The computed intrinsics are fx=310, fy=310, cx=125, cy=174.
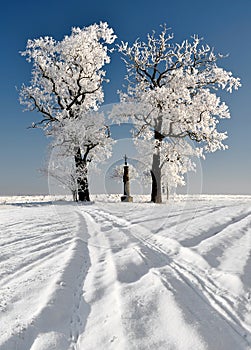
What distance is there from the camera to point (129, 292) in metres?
3.55

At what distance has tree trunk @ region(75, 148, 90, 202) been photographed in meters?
24.8

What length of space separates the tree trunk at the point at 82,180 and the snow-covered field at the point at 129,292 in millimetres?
18277

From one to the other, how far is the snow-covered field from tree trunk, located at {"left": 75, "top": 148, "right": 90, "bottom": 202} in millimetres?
18277

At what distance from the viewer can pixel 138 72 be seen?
22.4 metres

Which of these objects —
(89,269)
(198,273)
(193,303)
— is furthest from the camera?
(89,269)

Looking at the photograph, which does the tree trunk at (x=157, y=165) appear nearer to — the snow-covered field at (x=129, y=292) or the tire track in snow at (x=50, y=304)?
the snow-covered field at (x=129, y=292)

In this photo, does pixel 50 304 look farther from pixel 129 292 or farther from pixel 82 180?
pixel 82 180

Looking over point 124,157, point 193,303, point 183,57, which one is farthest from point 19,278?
point 183,57

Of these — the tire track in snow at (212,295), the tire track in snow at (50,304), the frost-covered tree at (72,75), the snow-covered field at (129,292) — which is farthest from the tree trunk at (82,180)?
the tire track in snow at (212,295)

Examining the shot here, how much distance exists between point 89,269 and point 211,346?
8.08ft

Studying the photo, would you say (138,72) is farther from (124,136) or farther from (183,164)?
(183,164)

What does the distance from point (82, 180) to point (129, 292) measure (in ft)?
73.0

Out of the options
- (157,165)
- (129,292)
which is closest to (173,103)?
(157,165)

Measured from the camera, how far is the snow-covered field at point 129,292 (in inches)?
102
